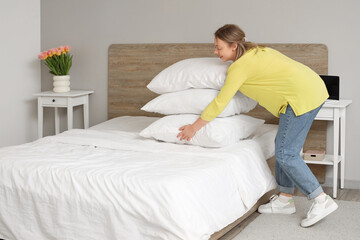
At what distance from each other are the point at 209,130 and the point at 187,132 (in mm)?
133

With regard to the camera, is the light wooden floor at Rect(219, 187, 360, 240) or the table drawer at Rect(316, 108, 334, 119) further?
the table drawer at Rect(316, 108, 334, 119)

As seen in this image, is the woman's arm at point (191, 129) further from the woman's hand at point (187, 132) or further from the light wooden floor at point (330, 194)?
the light wooden floor at point (330, 194)

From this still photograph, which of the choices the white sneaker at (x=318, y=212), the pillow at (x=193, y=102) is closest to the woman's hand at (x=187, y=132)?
the pillow at (x=193, y=102)

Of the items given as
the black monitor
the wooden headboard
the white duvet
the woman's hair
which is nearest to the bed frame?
the wooden headboard

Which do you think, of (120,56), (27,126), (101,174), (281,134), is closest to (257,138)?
(281,134)

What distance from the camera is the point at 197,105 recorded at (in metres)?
3.26

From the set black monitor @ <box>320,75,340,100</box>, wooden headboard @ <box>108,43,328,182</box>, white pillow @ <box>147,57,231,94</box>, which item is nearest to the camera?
white pillow @ <box>147,57,231,94</box>

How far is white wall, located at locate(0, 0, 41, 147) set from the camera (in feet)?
15.2

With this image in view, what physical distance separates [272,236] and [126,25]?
2331 mm

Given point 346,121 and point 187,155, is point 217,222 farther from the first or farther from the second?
point 346,121

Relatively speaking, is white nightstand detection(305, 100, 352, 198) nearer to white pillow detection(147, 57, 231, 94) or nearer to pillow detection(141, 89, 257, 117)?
pillow detection(141, 89, 257, 117)

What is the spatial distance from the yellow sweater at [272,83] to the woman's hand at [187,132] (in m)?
0.09

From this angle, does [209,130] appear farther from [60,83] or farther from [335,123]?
[60,83]

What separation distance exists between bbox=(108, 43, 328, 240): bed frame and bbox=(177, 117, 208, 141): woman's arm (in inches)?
41.4
